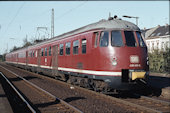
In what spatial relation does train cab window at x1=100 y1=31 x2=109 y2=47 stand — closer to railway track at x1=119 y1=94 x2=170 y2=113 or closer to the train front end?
the train front end

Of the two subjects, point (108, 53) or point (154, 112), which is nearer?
point (154, 112)

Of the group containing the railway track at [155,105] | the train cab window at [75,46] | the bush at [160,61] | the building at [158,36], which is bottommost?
the railway track at [155,105]

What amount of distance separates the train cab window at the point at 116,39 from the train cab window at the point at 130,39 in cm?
30

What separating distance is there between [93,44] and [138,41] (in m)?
2.12

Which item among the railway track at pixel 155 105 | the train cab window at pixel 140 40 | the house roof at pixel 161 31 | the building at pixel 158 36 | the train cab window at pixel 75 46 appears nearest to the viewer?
the railway track at pixel 155 105

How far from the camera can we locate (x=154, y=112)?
22.5 ft

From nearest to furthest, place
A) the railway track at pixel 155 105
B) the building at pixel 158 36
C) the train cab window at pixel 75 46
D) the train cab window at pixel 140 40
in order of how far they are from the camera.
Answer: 1. the railway track at pixel 155 105
2. the train cab window at pixel 140 40
3. the train cab window at pixel 75 46
4. the building at pixel 158 36

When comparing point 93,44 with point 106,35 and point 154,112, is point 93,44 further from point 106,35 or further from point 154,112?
point 154,112

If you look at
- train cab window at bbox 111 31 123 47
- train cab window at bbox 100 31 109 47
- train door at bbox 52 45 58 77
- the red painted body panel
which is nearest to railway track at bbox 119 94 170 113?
the red painted body panel

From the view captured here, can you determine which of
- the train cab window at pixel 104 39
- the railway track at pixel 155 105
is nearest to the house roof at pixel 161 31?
the train cab window at pixel 104 39

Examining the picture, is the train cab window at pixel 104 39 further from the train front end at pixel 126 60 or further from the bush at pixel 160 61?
the bush at pixel 160 61

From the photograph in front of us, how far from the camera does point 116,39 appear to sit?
31.2 ft

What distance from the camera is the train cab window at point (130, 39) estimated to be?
949 cm

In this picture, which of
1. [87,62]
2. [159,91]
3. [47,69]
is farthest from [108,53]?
[47,69]
